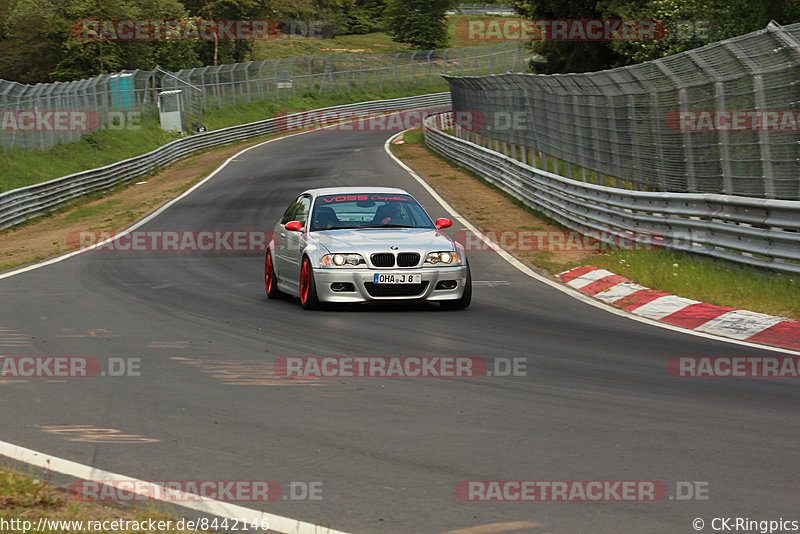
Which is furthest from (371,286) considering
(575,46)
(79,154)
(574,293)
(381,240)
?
(79,154)

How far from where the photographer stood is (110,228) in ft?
83.9

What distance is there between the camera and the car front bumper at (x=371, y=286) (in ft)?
38.6

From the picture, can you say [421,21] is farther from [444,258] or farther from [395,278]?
[395,278]

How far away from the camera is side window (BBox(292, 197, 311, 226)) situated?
527 inches

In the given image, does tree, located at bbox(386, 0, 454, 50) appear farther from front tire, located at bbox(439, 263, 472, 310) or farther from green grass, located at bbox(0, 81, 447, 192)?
front tire, located at bbox(439, 263, 472, 310)

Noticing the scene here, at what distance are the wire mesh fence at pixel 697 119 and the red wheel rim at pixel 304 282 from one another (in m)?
5.56

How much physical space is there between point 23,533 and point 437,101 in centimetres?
7316

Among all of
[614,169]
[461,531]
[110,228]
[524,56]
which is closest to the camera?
[461,531]

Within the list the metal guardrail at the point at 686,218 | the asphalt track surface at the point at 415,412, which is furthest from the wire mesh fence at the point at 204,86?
the asphalt track surface at the point at 415,412

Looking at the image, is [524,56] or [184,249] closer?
[184,249]

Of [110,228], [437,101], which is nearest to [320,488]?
[110,228]

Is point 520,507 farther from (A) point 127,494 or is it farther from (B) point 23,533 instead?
(B) point 23,533

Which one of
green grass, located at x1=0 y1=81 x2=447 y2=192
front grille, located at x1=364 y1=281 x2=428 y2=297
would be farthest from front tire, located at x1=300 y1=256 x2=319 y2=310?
green grass, located at x1=0 y1=81 x2=447 y2=192

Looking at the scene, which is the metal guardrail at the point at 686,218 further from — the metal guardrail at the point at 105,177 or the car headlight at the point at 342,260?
the metal guardrail at the point at 105,177
